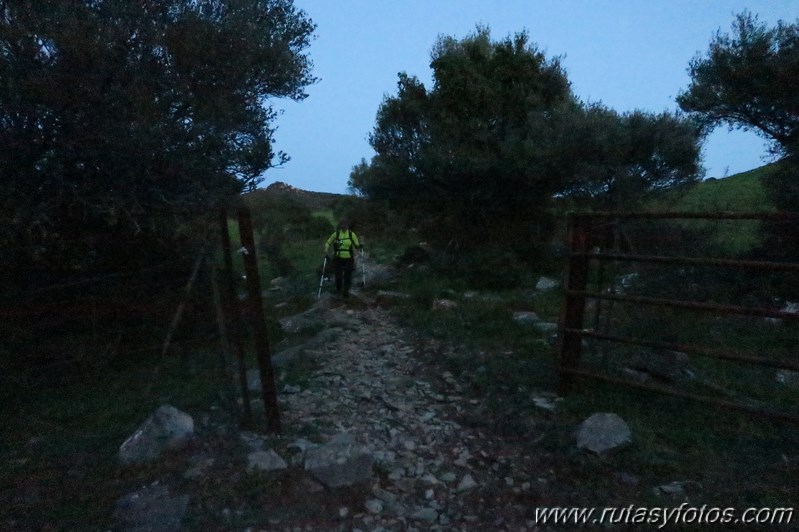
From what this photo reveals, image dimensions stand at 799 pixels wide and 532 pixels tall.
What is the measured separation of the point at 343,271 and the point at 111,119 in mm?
7774

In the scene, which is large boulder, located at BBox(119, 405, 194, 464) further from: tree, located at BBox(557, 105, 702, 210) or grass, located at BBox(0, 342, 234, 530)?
tree, located at BBox(557, 105, 702, 210)

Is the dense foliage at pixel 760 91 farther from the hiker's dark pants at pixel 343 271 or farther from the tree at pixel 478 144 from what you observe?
the hiker's dark pants at pixel 343 271

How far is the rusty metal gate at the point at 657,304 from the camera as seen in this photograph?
6086mm

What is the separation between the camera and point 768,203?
13.9 meters

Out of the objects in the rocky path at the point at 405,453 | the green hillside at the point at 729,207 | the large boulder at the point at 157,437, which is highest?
the green hillside at the point at 729,207

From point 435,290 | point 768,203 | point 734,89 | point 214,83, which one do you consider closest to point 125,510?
point 214,83

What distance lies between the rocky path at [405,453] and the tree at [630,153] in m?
8.91

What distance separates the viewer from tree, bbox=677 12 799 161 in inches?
555

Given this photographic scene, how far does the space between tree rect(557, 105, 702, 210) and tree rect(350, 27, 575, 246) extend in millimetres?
864

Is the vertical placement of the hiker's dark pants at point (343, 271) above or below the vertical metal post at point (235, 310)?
below

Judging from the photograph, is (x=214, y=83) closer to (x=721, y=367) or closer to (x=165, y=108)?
(x=165, y=108)

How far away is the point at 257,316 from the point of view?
22.5 ft

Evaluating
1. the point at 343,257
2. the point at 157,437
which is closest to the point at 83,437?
the point at 157,437

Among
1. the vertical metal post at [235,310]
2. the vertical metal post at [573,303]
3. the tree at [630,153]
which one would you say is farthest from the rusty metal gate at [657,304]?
the tree at [630,153]
